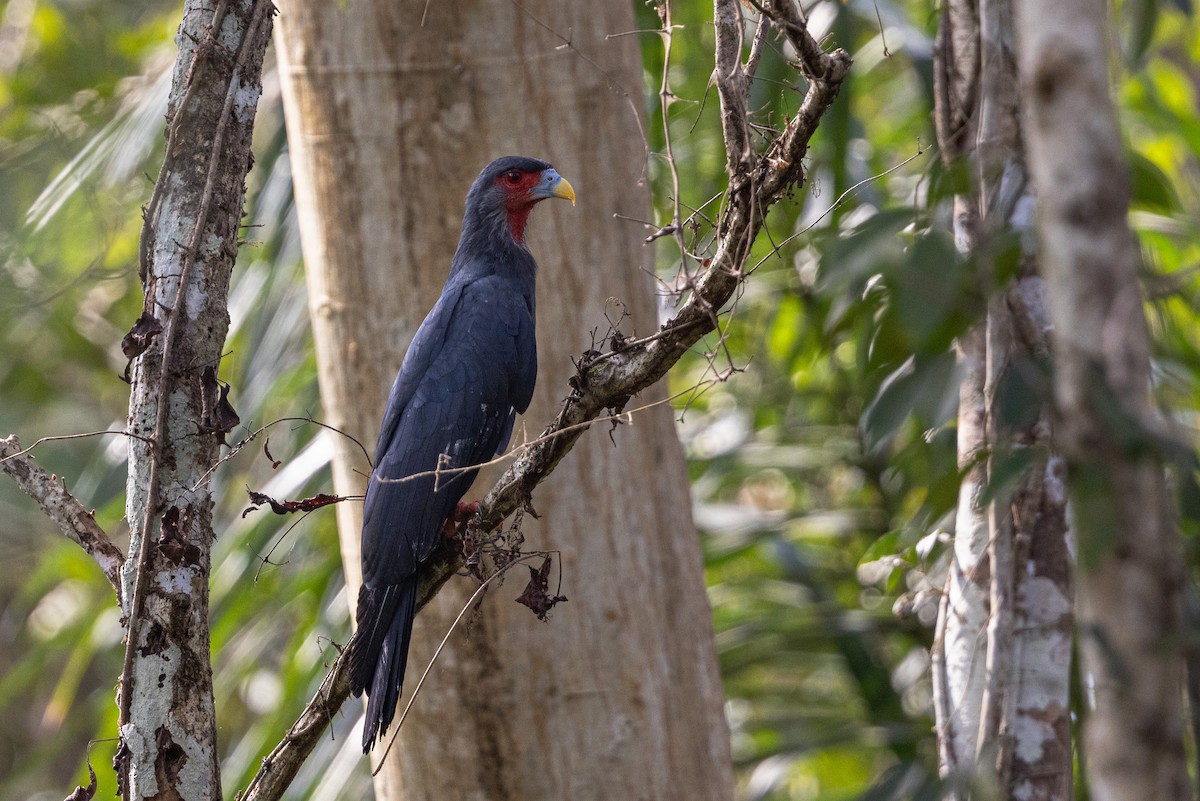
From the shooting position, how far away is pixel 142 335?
6.56 feet

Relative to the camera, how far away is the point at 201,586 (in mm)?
2031

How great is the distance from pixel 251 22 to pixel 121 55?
17.6 ft

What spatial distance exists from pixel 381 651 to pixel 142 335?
2.76 ft

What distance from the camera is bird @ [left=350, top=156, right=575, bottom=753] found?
2.42 meters

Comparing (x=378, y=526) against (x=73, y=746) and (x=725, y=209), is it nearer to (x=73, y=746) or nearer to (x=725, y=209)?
(x=725, y=209)

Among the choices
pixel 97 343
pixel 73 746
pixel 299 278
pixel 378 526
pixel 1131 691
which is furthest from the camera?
pixel 73 746

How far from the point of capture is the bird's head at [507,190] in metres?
3.05

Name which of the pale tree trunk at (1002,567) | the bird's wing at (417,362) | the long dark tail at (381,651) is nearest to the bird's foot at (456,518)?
the long dark tail at (381,651)

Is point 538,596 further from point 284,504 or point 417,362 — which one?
point 417,362

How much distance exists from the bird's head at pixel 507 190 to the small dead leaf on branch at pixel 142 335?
1.23m

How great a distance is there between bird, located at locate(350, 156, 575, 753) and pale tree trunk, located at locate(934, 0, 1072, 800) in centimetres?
107

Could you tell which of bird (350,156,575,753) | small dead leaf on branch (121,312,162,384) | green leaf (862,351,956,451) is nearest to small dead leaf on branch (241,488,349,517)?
bird (350,156,575,753)

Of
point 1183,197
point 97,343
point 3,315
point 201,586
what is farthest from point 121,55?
point 1183,197

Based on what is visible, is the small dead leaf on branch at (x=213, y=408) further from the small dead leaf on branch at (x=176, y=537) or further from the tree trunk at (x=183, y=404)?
the small dead leaf on branch at (x=176, y=537)
